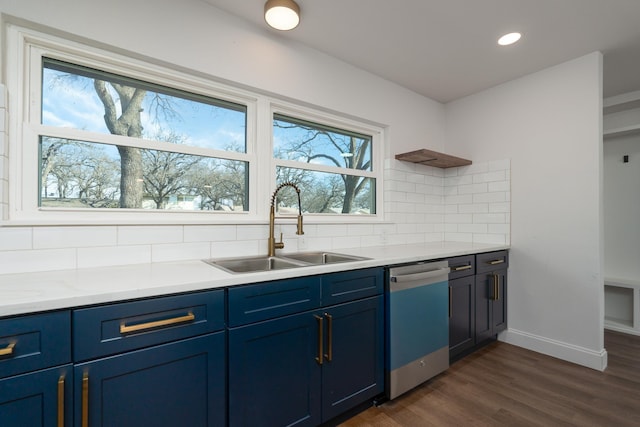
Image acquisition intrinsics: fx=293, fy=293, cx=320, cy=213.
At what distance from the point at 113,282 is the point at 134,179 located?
0.74 metres

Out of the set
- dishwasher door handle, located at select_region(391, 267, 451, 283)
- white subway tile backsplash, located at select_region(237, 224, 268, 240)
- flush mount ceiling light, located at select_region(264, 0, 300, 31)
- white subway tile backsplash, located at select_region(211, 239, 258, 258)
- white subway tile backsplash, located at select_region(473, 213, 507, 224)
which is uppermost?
flush mount ceiling light, located at select_region(264, 0, 300, 31)

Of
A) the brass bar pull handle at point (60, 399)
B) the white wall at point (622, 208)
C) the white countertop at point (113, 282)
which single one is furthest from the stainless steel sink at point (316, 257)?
the white wall at point (622, 208)

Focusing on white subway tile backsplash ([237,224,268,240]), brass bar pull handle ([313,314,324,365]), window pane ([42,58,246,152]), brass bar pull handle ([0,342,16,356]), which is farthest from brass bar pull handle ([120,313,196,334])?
window pane ([42,58,246,152])

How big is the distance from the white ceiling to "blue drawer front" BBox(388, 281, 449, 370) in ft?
5.89

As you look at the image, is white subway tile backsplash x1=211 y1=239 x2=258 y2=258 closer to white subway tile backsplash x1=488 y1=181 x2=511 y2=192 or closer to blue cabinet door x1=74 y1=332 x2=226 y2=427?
blue cabinet door x1=74 y1=332 x2=226 y2=427

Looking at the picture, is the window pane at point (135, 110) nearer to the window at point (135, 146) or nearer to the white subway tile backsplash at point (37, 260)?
the window at point (135, 146)

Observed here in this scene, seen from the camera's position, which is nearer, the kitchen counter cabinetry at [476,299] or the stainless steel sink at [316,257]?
the stainless steel sink at [316,257]

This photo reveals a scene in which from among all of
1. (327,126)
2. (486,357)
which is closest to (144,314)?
(327,126)

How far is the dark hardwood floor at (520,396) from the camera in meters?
1.69

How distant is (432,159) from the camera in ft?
9.30

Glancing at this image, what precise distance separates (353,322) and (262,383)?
58 centimetres

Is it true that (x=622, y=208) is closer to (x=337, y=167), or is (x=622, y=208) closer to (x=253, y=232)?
(x=337, y=167)

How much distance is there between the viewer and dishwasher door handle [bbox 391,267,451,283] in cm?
183

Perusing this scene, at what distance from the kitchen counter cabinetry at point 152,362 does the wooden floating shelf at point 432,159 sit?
217cm
